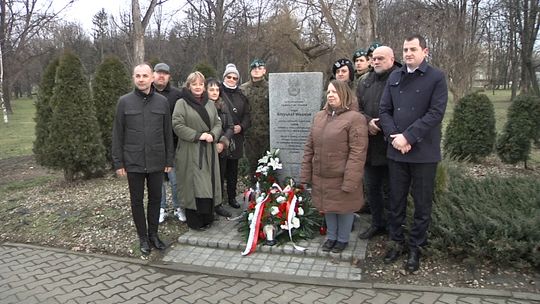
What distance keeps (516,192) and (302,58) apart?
24447 millimetres

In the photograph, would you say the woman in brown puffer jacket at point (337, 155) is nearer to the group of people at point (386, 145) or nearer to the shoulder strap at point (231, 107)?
the group of people at point (386, 145)

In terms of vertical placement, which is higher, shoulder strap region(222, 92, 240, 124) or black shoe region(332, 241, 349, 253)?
shoulder strap region(222, 92, 240, 124)

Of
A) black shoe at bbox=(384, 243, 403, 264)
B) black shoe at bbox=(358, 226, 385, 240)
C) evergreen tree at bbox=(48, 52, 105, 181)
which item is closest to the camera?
black shoe at bbox=(384, 243, 403, 264)

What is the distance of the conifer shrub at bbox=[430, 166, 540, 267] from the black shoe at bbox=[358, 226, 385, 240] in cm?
64

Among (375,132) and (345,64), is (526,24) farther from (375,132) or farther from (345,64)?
(375,132)

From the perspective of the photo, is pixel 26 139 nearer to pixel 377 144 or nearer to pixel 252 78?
pixel 252 78

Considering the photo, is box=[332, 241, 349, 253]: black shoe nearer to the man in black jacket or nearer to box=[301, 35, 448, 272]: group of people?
box=[301, 35, 448, 272]: group of people

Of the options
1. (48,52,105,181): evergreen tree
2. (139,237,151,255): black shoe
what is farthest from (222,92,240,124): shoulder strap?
(48,52,105,181): evergreen tree

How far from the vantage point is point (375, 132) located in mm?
4184

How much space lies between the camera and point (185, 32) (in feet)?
125

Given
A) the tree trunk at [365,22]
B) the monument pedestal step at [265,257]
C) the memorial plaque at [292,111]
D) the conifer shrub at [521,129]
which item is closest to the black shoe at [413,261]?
the monument pedestal step at [265,257]

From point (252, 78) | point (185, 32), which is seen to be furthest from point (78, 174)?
point (185, 32)

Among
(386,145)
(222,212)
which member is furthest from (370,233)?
(222,212)

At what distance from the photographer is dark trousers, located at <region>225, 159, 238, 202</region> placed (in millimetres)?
5840
